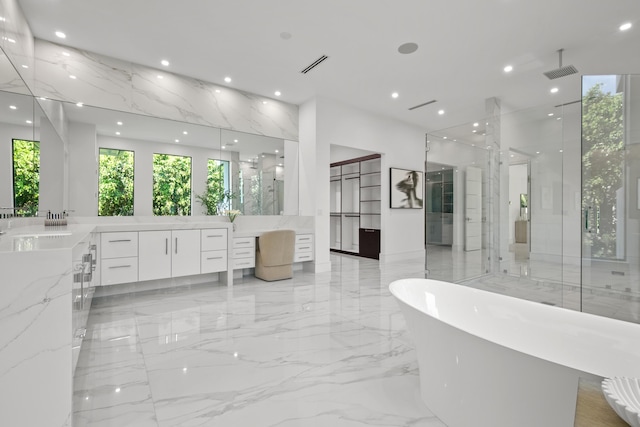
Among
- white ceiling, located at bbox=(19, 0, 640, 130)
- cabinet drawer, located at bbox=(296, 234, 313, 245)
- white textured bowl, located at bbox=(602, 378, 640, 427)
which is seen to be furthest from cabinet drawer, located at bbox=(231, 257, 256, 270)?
white textured bowl, located at bbox=(602, 378, 640, 427)

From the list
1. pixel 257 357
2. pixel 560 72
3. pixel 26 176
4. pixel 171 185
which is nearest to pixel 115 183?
pixel 171 185

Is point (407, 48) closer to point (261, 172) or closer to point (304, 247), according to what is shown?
point (261, 172)

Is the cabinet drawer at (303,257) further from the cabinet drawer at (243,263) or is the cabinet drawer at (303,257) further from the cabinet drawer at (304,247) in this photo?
the cabinet drawer at (243,263)

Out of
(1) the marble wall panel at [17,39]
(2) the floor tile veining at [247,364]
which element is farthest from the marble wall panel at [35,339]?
(1) the marble wall panel at [17,39]

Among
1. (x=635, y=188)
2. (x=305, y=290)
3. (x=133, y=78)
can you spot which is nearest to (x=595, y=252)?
(x=635, y=188)

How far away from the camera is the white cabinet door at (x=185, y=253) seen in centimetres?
398

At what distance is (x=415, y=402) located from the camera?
1.74m

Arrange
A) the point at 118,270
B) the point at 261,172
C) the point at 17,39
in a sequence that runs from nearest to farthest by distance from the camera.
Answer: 1. the point at 17,39
2. the point at 118,270
3. the point at 261,172

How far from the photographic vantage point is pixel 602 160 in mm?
3014

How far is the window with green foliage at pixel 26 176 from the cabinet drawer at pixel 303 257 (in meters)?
3.37

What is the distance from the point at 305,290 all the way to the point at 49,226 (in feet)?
9.82

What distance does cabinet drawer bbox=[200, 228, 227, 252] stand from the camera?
423 cm

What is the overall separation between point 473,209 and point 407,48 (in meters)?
2.75

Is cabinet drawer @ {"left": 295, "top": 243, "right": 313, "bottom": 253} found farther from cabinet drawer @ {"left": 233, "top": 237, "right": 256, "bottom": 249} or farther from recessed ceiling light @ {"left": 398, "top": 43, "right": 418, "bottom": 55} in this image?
recessed ceiling light @ {"left": 398, "top": 43, "right": 418, "bottom": 55}
